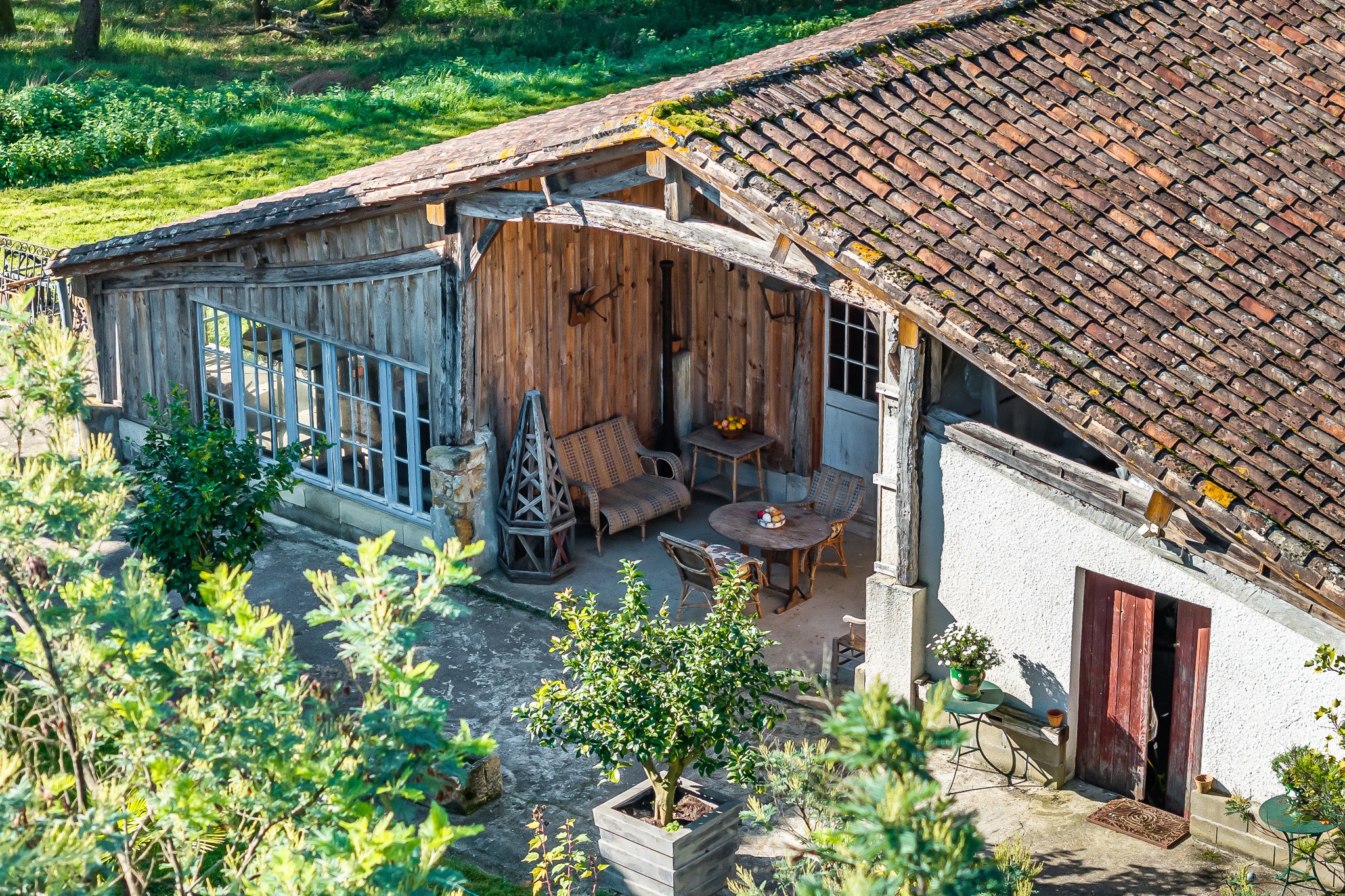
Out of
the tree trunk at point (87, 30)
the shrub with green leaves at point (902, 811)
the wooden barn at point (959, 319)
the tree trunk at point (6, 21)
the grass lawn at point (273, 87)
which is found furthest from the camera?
the tree trunk at point (6, 21)

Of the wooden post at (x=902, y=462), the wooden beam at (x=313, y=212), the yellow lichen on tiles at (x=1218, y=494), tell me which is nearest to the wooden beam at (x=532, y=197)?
the wooden beam at (x=313, y=212)

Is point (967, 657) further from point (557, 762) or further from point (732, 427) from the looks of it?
point (732, 427)

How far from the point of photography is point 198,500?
33.3ft

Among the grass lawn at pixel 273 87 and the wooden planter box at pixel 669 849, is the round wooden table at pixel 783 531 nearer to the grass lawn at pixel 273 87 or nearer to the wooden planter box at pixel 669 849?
the wooden planter box at pixel 669 849

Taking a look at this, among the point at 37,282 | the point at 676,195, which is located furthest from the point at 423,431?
the point at 37,282

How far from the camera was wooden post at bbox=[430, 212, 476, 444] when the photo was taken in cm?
1180

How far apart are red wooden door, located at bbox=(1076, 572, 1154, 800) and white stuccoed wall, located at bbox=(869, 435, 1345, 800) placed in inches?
4.8

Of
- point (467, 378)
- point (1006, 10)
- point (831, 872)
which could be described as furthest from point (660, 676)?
point (1006, 10)

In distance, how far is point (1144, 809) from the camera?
9320mm

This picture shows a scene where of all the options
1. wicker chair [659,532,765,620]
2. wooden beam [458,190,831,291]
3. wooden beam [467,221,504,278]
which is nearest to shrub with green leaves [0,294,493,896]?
wooden beam [458,190,831,291]

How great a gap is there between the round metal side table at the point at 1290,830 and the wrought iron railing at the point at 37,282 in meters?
10.8

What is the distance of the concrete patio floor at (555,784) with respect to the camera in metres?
8.80

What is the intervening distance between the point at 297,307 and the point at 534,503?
2.64 meters

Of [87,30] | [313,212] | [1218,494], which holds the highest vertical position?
[313,212]
